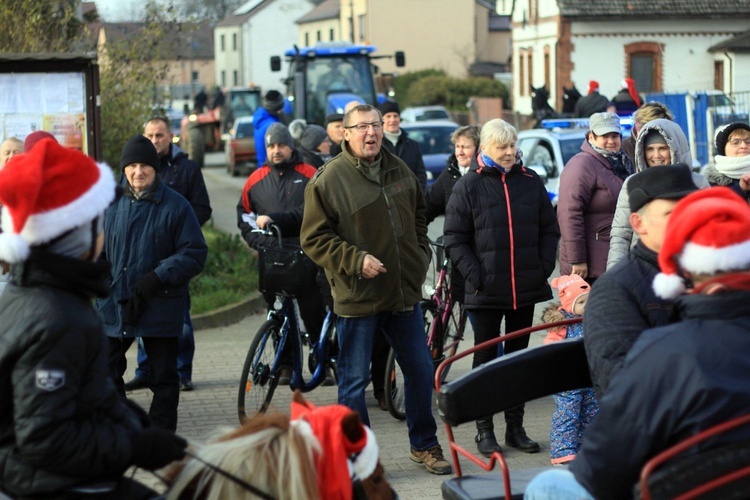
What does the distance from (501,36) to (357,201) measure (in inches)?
2906

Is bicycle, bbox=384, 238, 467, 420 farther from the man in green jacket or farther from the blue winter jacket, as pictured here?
the blue winter jacket

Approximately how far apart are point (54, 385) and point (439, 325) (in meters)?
5.48

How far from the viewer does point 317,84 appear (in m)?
27.9

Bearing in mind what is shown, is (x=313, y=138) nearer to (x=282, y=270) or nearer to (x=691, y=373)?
(x=282, y=270)

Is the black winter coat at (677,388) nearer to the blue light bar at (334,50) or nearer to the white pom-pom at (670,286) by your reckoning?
the white pom-pom at (670,286)

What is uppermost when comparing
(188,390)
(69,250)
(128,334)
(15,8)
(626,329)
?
(15,8)

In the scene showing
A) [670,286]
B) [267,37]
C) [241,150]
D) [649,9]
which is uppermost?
[267,37]

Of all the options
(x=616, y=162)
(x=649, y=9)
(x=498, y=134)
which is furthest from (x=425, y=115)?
(x=498, y=134)

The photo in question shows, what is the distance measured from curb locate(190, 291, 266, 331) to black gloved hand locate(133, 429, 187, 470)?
8.11 metres

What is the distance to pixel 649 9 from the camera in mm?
46406

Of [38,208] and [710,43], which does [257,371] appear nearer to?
[38,208]

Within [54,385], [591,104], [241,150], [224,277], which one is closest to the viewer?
[54,385]

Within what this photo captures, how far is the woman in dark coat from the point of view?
7094mm

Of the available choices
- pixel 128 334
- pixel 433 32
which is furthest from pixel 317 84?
pixel 433 32
